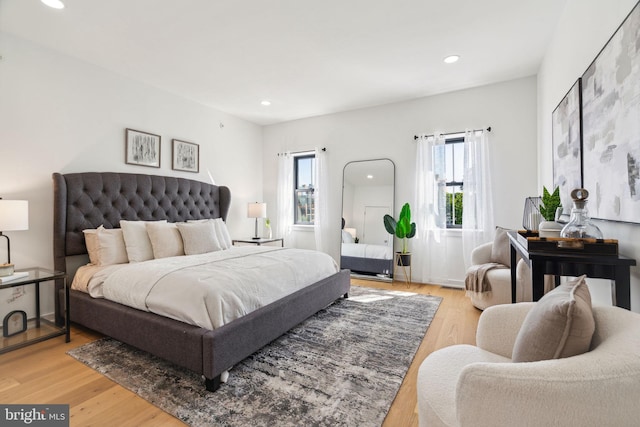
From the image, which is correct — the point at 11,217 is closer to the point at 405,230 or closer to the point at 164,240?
the point at 164,240

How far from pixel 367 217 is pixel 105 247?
3.47 m

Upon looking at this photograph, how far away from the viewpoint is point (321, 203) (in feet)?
17.0

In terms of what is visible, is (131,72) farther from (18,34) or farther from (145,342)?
(145,342)

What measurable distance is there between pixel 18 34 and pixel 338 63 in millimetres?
3062

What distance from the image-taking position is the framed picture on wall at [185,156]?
4184 mm

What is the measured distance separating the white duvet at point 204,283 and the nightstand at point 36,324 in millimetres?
259

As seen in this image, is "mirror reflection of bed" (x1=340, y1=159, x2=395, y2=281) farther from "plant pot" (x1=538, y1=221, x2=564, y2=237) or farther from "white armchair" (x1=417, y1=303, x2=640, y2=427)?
"white armchair" (x1=417, y1=303, x2=640, y2=427)

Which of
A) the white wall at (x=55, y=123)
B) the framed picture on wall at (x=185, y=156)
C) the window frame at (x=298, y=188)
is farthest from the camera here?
the window frame at (x=298, y=188)

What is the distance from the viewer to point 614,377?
72cm

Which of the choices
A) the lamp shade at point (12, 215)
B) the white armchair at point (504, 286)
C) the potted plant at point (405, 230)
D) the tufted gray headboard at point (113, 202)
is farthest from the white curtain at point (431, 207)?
the lamp shade at point (12, 215)

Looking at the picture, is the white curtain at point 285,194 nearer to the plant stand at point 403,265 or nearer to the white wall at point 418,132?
the white wall at point 418,132

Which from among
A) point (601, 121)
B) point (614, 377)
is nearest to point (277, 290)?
point (614, 377)

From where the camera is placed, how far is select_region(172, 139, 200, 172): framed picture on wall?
4184mm

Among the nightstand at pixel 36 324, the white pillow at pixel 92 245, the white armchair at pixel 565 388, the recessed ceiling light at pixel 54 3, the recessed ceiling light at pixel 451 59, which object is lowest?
the nightstand at pixel 36 324
